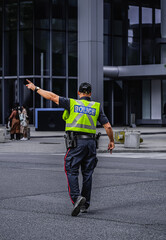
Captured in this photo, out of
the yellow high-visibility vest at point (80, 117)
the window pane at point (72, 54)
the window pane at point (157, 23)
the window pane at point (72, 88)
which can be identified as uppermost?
the window pane at point (157, 23)

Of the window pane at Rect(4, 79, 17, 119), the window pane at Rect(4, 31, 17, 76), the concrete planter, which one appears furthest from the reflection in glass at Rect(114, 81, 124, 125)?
the concrete planter

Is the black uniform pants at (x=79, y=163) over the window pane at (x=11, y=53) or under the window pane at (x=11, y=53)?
under

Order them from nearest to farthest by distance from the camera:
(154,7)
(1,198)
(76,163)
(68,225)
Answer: (68,225)
(76,163)
(1,198)
(154,7)

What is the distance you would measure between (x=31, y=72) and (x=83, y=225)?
34768 mm

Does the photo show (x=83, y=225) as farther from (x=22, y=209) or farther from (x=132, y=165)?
(x=132, y=165)

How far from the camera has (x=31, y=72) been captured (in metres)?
41.1

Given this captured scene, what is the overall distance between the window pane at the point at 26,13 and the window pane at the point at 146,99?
10.5 meters

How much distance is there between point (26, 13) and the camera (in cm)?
4156

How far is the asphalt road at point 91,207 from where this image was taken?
6457 mm

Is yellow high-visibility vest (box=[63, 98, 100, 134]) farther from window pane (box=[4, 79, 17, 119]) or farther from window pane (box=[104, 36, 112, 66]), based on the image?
window pane (box=[104, 36, 112, 66])

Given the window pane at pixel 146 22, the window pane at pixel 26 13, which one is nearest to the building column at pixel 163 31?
the window pane at pixel 146 22

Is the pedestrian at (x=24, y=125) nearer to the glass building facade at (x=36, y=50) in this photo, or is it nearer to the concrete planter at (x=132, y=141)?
the concrete planter at (x=132, y=141)

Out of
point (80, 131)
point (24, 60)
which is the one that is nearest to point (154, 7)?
point (24, 60)

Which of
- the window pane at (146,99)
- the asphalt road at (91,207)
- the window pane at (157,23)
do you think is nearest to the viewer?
the asphalt road at (91,207)
